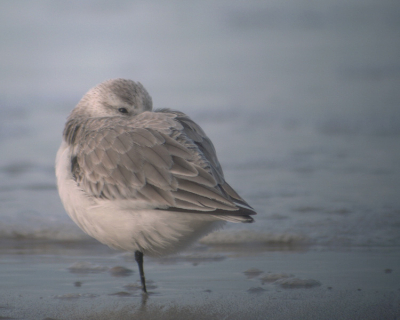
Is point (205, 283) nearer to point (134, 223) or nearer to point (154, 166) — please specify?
point (134, 223)

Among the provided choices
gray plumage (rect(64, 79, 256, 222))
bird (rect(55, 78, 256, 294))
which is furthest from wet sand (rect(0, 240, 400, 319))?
gray plumage (rect(64, 79, 256, 222))

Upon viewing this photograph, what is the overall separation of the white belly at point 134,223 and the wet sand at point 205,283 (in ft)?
1.35

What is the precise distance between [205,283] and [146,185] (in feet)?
3.59

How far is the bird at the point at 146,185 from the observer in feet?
11.3

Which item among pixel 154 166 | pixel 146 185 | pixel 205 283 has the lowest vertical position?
pixel 205 283

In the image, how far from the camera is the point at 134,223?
11.6 feet

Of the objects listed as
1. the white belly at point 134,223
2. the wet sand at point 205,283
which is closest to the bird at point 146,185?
the white belly at point 134,223

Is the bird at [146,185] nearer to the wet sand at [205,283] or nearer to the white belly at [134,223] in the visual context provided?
the white belly at [134,223]

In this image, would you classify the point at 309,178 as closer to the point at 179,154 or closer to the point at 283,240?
the point at 283,240

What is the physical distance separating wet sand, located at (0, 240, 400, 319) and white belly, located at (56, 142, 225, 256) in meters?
0.41

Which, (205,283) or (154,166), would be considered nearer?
(154,166)

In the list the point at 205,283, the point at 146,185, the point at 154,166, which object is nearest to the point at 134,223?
the point at 146,185

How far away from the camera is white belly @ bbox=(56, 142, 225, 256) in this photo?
138 inches

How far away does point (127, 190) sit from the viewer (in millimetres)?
3557
